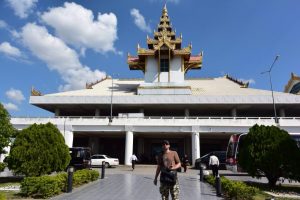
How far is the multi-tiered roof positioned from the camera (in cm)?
4191

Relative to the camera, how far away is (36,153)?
43.8 ft

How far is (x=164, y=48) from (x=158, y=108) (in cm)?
836

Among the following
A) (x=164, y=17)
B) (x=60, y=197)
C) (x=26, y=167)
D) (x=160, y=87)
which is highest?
(x=164, y=17)

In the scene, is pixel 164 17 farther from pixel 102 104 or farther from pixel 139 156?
pixel 139 156

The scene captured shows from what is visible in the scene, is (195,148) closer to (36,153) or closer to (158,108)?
(158,108)

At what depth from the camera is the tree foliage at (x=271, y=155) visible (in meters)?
13.2

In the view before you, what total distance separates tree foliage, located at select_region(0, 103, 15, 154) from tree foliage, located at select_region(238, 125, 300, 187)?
11952mm

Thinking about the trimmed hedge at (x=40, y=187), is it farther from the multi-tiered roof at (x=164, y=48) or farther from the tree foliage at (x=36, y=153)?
the multi-tiered roof at (x=164, y=48)

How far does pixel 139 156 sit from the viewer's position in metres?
37.7

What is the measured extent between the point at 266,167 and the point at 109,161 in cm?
1823

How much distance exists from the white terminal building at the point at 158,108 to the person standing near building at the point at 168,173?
2457 centimetres

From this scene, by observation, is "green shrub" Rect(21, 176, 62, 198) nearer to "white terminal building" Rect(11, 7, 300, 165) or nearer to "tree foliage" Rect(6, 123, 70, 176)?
"tree foliage" Rect(6, 123, 70, 176)

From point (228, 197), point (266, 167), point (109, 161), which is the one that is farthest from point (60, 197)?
point (109, 161)

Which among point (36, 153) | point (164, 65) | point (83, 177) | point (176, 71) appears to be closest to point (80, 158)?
point (83, 177)
